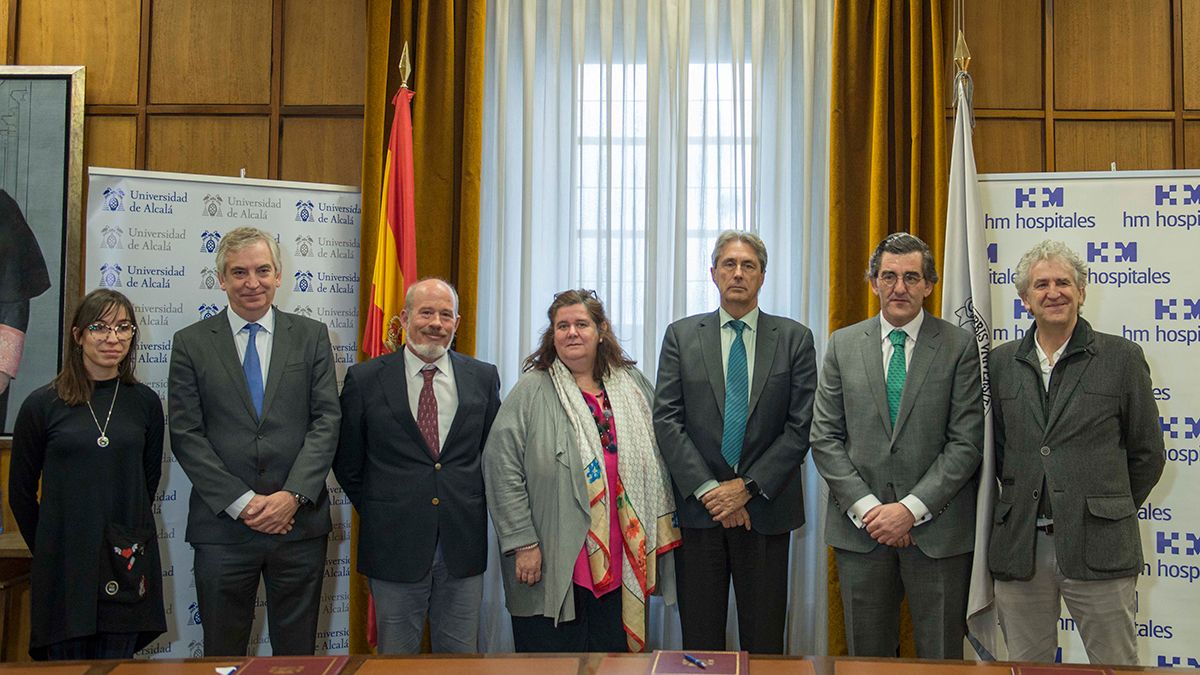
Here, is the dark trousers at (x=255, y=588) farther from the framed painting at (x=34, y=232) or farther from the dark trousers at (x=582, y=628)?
the framed painting at (x=34, y=232)

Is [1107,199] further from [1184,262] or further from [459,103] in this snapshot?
[459,103]

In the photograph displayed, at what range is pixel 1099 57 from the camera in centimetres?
421

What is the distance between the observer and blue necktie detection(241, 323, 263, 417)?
3.11 m

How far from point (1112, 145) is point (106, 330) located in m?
3.96

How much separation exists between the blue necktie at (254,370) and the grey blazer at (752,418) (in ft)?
4.20

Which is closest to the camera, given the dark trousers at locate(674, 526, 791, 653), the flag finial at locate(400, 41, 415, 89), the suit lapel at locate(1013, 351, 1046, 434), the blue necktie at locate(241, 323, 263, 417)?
the suit lapel at locate(1013, 351, 1046, 434)

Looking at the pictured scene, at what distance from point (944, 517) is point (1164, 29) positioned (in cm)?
261

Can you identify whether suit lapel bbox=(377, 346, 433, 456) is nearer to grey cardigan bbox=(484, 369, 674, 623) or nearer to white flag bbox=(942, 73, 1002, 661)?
grey cardigan bbox=(484, 369, 674, 623)

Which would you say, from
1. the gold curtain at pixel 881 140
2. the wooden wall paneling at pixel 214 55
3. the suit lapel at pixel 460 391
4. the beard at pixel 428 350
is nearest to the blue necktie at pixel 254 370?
the beard at pixel 428 350

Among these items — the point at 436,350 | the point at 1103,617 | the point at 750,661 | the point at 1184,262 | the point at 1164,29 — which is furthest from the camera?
the point at 1164,29

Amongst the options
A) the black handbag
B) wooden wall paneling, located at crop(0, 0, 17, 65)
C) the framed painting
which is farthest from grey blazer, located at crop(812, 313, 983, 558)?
wooden wall paneling, located at crop(0, 0, 17, 65)

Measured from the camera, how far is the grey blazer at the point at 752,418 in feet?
10.4

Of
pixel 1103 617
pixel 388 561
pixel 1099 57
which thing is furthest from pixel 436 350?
pixel 1099 57

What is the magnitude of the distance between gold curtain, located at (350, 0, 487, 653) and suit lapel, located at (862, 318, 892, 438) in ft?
5.55
